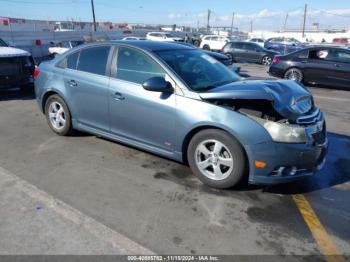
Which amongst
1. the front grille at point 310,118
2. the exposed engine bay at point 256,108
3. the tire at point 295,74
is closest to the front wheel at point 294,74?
the tire at point 295,74

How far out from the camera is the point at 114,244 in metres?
2.91

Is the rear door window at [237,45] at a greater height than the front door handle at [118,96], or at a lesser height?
lesser

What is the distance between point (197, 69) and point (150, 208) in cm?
204

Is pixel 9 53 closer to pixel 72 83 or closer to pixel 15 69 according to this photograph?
pixel 15 69

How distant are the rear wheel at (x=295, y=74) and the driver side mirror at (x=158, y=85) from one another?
9443 millimetres

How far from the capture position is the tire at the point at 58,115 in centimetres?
551

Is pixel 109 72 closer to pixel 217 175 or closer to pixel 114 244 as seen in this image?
pixel 217 175

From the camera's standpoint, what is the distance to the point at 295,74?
12523 millimetres

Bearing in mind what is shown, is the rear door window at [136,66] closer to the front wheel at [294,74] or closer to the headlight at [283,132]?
the headlight at [283,132]

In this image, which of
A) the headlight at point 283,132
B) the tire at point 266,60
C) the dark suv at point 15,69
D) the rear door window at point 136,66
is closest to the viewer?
the headlight at point 283,132

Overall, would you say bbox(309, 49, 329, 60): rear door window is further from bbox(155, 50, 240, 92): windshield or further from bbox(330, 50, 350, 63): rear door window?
bbox(155, 50, 240, 92): windshield

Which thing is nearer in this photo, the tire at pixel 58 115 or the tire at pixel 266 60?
the tire at pixel 58 115

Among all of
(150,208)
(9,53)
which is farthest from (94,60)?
(9,53)

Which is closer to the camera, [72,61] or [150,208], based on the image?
[150,208]
